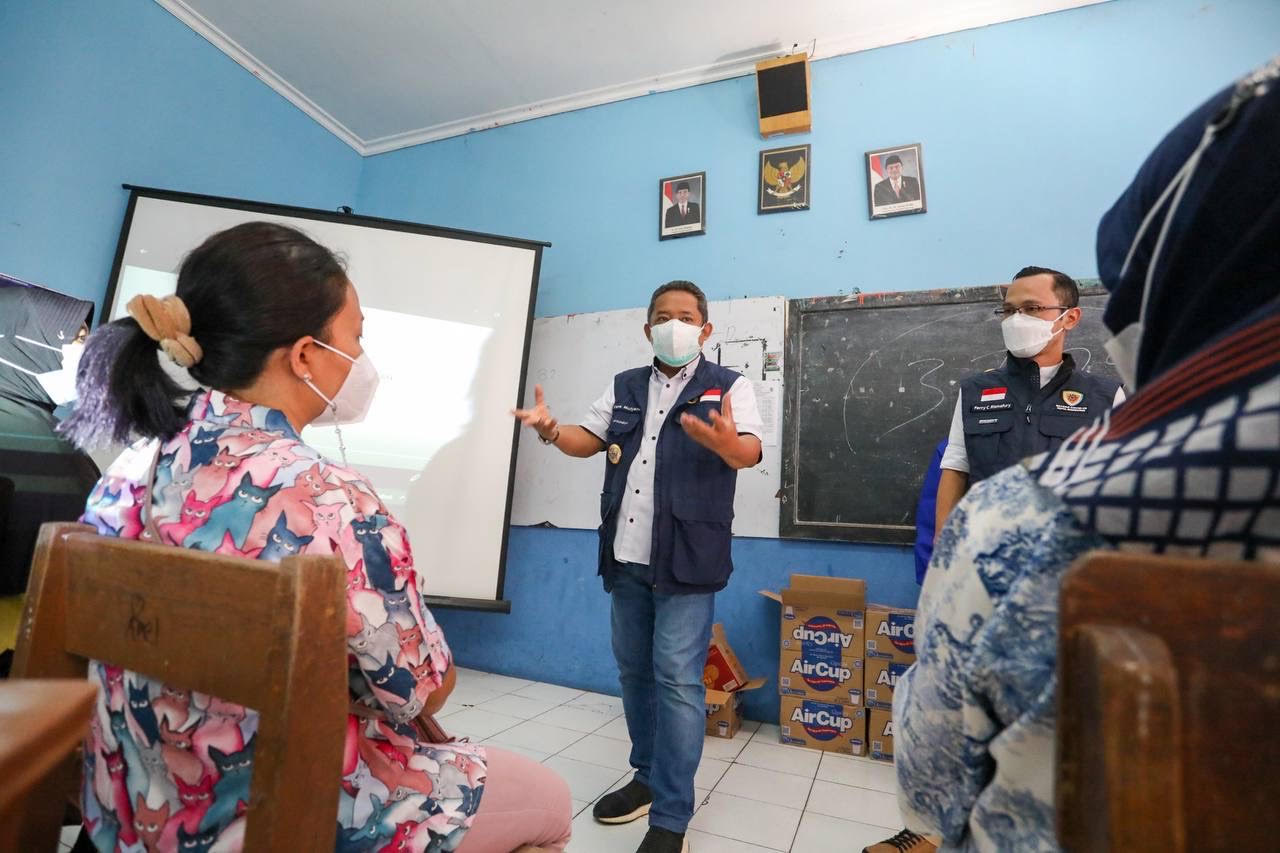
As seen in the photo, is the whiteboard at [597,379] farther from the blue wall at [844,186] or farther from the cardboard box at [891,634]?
the cardboard box at [891,634]

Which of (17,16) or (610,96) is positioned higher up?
(610,96)

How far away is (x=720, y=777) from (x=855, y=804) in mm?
420

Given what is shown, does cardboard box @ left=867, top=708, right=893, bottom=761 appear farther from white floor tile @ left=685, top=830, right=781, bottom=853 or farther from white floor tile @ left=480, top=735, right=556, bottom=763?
white floor tile @ left=480, top=735, right=556, bottom=763

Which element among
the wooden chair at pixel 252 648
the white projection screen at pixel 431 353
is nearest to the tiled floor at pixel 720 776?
the white projection screen at pixel 431 353

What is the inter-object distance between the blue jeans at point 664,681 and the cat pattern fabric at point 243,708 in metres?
0.83

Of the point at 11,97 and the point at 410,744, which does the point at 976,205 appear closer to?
the point at 410,744

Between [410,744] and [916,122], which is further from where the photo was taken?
[916,122]

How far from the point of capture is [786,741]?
7.51ft

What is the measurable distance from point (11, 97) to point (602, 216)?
Answer: 2395 mm

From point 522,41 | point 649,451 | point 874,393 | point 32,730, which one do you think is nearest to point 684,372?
point 649,451

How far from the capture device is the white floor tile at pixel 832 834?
63.1 inches

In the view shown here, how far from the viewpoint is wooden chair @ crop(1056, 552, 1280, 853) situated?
24cm

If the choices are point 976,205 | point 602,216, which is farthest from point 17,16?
point 976,205

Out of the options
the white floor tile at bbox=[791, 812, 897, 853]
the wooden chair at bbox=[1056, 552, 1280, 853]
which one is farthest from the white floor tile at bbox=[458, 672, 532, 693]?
the wooden chair at bbox=[1056, 552, 1280, 853]
